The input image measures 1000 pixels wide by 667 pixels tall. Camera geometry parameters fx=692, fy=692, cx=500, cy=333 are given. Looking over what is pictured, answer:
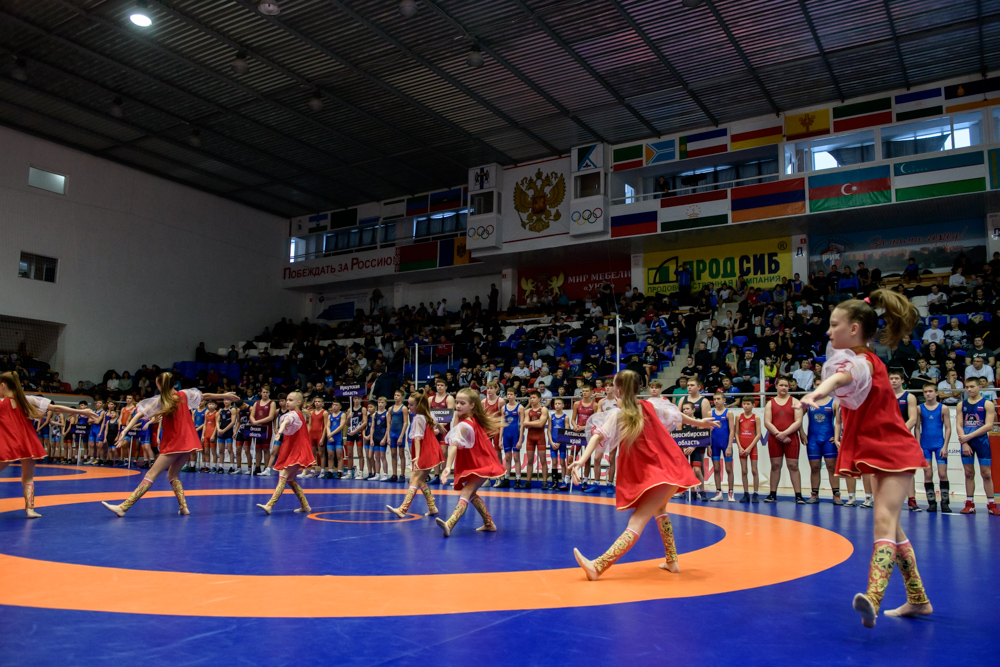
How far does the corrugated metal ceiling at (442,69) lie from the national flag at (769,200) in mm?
2710

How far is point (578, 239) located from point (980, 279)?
1291 cm

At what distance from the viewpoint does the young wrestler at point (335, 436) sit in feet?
57.7

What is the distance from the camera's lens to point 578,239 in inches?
1049

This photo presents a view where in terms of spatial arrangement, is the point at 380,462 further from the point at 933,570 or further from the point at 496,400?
the point at 933,570

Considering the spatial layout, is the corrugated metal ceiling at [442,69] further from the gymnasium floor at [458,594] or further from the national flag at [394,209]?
the gymnasium floor at [458,594]

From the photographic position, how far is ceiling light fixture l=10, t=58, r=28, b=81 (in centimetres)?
2106

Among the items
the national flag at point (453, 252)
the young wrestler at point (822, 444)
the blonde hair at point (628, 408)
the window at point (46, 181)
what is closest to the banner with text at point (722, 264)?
the national flag at point (453, 252)

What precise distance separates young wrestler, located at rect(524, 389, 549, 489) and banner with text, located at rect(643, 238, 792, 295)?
556 inches

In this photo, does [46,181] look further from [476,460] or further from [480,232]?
[476,460]

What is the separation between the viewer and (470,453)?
7.91 metres

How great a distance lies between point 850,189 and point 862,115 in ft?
8.61

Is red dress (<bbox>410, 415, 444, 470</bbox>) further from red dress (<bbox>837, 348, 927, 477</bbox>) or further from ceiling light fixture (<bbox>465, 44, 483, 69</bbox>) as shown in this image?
ceiling light fixture (<bbox>465, 44, 483, 69</bbox>)

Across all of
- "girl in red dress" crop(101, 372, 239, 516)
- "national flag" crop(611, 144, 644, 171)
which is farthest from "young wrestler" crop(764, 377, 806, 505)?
"national flag" crop(611, 144, 644, 171)

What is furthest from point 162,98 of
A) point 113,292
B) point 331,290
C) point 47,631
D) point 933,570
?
point 933,570
